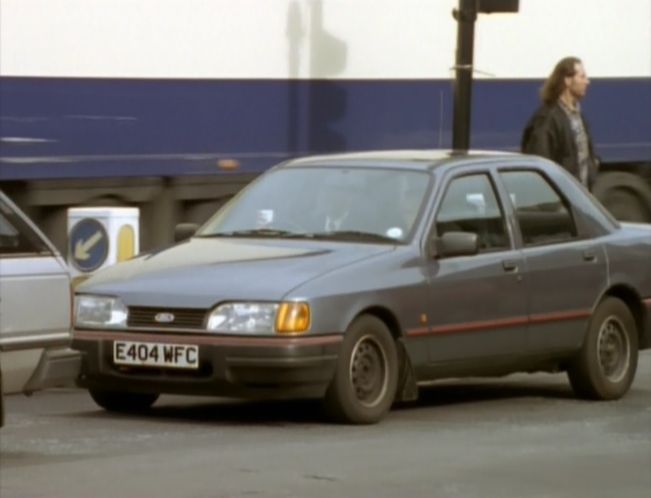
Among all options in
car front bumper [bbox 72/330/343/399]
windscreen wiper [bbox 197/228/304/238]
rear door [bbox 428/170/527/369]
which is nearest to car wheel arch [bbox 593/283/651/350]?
rear door [bbox 428/170/527/369]

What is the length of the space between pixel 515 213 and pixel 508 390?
4.93 feet

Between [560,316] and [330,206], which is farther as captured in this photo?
[560,316]

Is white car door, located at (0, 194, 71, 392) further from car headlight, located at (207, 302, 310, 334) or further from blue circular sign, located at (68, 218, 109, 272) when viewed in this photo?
blue circular sign, located at (68, 218, 109, 272)

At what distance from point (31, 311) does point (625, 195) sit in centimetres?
1350

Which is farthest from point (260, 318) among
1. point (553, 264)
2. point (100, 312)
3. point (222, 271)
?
point (553, 264)

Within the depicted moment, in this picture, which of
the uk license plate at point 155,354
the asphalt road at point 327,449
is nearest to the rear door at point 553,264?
the asphalt road at point 327,449

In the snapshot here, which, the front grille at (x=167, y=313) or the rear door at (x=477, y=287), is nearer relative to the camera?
the front grille at (x=167, y=313)

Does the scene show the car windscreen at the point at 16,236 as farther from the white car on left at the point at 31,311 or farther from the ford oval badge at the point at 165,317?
the ford oval badge at the point at 165,317

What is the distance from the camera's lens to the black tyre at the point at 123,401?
13.3 meters

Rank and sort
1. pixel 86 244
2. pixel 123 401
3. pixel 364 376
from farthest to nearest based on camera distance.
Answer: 1. pixel 86 244
2. pixel 123 401
3. pixel 364 376

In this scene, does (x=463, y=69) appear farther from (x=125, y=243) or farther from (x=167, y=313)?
(x=167, y=313)

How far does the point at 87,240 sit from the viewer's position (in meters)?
17.6

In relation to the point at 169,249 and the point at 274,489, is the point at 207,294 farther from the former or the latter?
the point at 274,489

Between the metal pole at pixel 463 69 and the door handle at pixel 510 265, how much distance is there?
4604 mm
